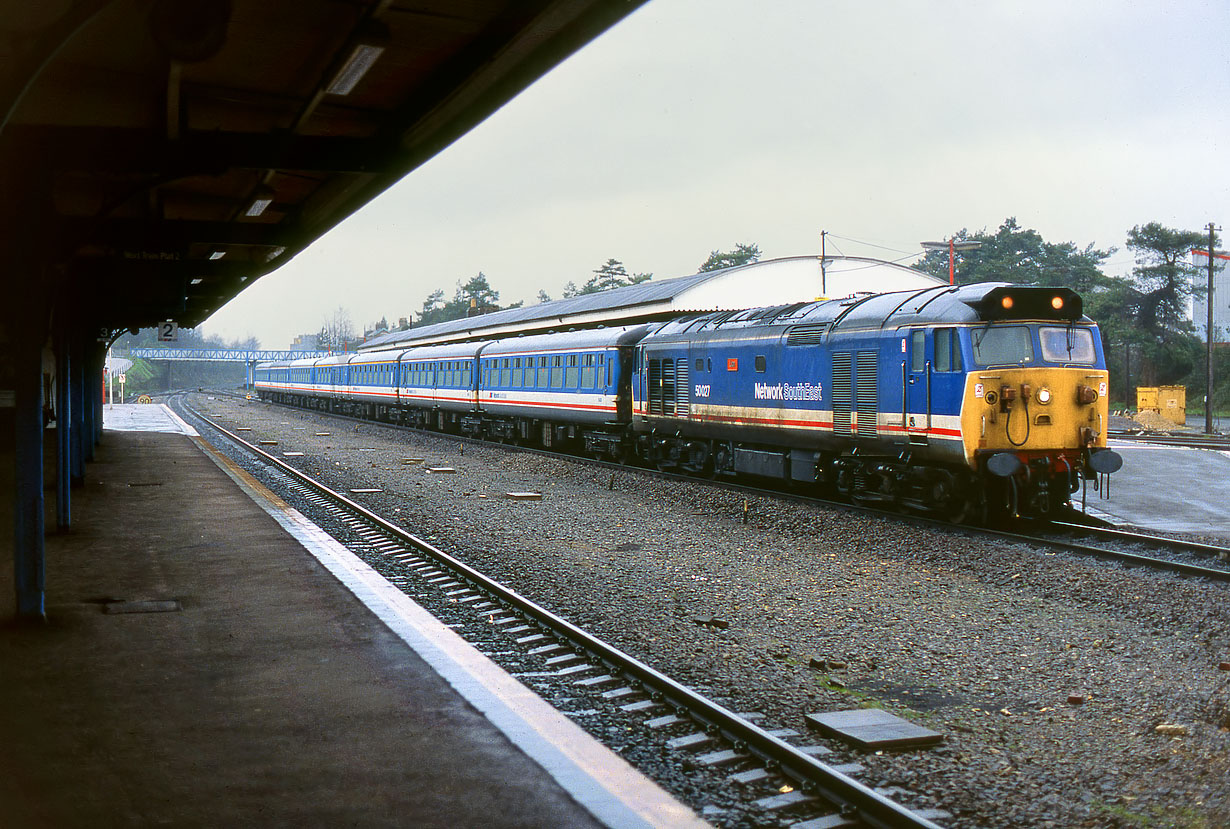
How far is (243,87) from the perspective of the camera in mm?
7758

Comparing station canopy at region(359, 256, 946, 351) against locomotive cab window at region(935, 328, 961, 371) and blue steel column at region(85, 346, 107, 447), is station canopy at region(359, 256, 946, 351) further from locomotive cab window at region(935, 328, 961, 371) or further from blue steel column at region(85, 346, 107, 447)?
locomotive cab window at region(935, 328, 961, 371)

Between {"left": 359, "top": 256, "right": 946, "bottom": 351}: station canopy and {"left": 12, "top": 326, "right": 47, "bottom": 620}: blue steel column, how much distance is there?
3207 centimetres

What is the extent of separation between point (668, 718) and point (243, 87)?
18.2 ft

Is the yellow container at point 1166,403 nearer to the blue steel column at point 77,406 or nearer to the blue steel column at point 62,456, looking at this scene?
the blue steel column at point 77,406

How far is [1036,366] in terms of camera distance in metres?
12.8

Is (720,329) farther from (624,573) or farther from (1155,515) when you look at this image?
(624,573)

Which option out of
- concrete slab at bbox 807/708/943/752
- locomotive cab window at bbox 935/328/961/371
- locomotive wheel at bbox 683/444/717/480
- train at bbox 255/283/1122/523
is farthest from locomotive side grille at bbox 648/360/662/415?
concrete slab at bbox 807/708/943/752

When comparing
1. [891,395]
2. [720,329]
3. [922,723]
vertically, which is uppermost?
[720,329]

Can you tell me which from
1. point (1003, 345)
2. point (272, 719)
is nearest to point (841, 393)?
point (1003, 345)

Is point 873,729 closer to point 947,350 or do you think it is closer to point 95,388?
point 947,350

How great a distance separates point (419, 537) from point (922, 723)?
8.20 m

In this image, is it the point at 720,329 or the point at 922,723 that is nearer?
the point at 922,723

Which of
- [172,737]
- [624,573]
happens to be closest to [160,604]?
[172,737]

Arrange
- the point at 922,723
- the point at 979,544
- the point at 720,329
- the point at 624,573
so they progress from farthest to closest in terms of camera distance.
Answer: the point at 720,329, the point at 979,544, the point at 624,573, the point at 922,723
